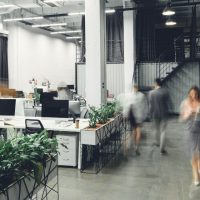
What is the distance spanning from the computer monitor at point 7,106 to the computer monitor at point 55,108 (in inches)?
25.6

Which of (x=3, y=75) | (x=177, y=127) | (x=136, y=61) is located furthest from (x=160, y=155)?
(x=3, y=75)

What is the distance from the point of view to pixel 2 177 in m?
2.56

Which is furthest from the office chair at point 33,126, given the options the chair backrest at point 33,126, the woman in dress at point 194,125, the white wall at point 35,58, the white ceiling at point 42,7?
the white wall at point 35,58

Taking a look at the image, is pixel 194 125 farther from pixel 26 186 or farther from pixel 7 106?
pixel 7 106

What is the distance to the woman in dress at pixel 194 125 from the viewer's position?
4777 millimetres

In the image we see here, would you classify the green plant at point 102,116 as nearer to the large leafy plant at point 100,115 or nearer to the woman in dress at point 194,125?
the large leafy plant at point 100,115

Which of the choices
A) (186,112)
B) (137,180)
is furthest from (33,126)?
(186,112)

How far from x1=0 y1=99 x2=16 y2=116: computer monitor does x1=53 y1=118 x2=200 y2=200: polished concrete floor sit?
188cm

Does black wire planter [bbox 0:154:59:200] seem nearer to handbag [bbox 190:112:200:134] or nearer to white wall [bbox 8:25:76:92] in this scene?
handbag [bbox 190:112:200:134]

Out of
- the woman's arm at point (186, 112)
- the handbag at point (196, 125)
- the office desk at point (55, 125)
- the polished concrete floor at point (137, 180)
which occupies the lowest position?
the polished concrete floor at point (137, 180)

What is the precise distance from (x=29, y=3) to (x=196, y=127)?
27.5 feet

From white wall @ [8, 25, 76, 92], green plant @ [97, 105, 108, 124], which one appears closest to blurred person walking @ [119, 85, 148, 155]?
green plant @ [97, 105, 108, 124]

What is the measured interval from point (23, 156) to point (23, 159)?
3 cm

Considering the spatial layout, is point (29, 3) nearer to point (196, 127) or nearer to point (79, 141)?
point (79, 141)
